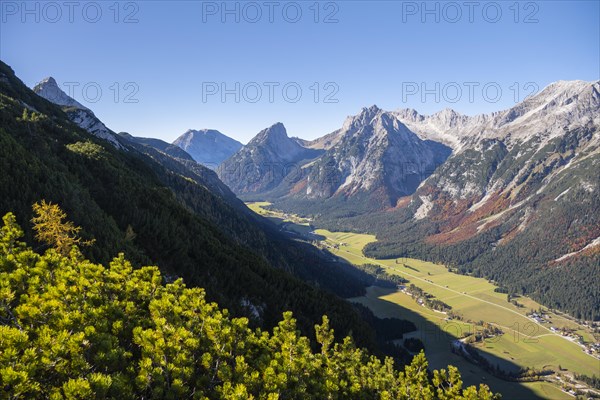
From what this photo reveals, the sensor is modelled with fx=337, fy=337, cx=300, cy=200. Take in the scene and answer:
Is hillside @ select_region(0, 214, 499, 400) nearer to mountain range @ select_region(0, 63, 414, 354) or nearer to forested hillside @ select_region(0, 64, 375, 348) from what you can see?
mountain range @ select_region(0, 63, 414, 354)

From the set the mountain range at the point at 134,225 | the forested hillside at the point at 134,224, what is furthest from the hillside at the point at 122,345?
the forested hillside at the point at 134,224

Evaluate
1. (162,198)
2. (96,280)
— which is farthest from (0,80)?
(96,280)

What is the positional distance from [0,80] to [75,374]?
587 feet

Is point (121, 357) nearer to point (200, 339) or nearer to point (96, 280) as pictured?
point (200, 339)

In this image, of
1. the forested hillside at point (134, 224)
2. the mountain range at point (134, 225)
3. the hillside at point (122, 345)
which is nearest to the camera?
the hillside at point (122, 345)

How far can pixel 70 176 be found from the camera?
2813 inches

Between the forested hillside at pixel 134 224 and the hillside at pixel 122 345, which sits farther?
the forested hillside at pixel 134 224

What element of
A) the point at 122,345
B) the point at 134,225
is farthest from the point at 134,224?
the point at 122,345

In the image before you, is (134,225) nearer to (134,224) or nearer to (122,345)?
(134,224)

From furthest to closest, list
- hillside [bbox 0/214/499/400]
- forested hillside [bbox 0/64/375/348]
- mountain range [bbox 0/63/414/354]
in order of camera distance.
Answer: forested hillside [bbox 0/64/375/348], mountain range [bbox 0/63/414/354], hillside [bbox 0/214/499/400]

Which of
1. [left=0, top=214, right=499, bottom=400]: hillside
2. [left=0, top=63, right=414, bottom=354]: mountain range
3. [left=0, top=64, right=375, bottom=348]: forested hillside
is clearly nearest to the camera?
[left=0, top=214, right=499, bottom=400]: hillside

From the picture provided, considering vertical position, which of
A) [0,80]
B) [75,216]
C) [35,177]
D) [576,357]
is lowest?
[576,357]

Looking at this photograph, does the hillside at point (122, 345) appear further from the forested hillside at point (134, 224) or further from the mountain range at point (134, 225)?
the forested hillside at point (134, 224)

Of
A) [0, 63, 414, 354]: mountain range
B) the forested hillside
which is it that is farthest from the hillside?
the forested hillside
